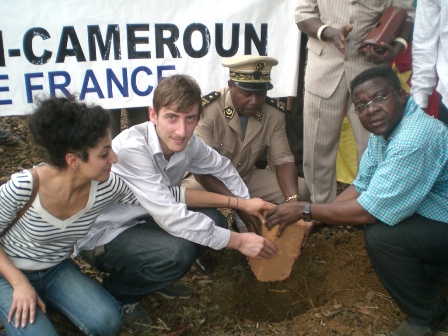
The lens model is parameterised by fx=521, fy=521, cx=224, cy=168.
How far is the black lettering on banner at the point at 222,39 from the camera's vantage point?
3.92m

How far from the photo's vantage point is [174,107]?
2621mm

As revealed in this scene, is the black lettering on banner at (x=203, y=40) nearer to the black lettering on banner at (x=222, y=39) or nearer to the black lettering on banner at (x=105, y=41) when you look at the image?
the black lettering on banner at (x=222, y=39)

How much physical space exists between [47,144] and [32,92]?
1.55m

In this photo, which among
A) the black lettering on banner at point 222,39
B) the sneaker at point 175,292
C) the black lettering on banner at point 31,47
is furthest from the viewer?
the black lettering on banner at point 222,39

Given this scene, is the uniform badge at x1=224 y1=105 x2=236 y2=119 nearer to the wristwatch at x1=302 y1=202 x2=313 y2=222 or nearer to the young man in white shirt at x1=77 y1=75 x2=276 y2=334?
the young man in white shirt at x1=77 y1=75 x2=276 y2=334

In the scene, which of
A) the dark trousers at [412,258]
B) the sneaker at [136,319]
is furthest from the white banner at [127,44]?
the dark trousers at [412,258]

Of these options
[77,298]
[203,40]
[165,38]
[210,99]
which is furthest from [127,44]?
[77,298]

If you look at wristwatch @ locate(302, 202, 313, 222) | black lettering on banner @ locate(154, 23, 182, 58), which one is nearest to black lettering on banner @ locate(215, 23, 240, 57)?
black lettering on banner @ locate(154, 23, 182, 58)

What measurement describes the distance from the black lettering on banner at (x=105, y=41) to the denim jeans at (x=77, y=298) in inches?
67.1

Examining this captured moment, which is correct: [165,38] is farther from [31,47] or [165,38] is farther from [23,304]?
[23,304]

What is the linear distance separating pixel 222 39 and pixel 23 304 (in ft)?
8.04

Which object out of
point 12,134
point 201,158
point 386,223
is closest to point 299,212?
point 386,223

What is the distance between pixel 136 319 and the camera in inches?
110

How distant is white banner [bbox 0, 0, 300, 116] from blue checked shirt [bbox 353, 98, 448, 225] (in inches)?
69.4
